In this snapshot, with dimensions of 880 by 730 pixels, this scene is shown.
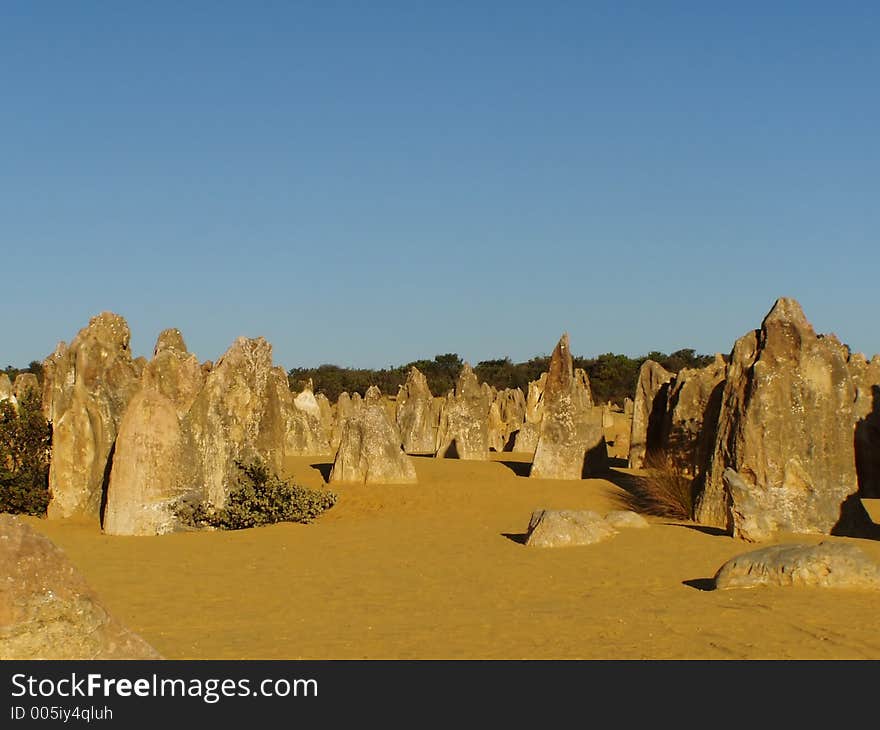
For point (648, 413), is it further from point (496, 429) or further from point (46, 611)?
point (46, 611)

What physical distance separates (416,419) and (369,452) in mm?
11467

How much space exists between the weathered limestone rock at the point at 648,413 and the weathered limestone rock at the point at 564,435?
11.0 ft

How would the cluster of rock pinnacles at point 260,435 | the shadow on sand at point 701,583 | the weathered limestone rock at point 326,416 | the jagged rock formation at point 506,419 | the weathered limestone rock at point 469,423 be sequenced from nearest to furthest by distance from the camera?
1. the shadow on sand at point 701,583
2. the cluster of rock pinnacles at point 260,435
3. the weathered limestone rock at point 469,423
4. the weathered limestone rock at point 326,416
5. the jagged rock formation at point 506,419

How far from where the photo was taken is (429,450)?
28.6 m

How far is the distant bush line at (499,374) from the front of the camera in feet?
202

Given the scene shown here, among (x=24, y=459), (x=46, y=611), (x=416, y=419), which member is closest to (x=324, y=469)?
(x=24, y=459)

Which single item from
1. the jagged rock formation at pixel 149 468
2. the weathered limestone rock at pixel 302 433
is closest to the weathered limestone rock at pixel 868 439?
the jagged rock formation at pixel 149 468

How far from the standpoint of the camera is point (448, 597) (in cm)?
830

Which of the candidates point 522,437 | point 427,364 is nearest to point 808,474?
point 522,437

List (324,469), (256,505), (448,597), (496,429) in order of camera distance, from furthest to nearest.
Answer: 1. (496,429)
2. (324,469)
3. (256,505)
4. (448,597)

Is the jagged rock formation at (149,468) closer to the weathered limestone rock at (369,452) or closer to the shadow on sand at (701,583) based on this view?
the weathered limestone rock at (369,452)
